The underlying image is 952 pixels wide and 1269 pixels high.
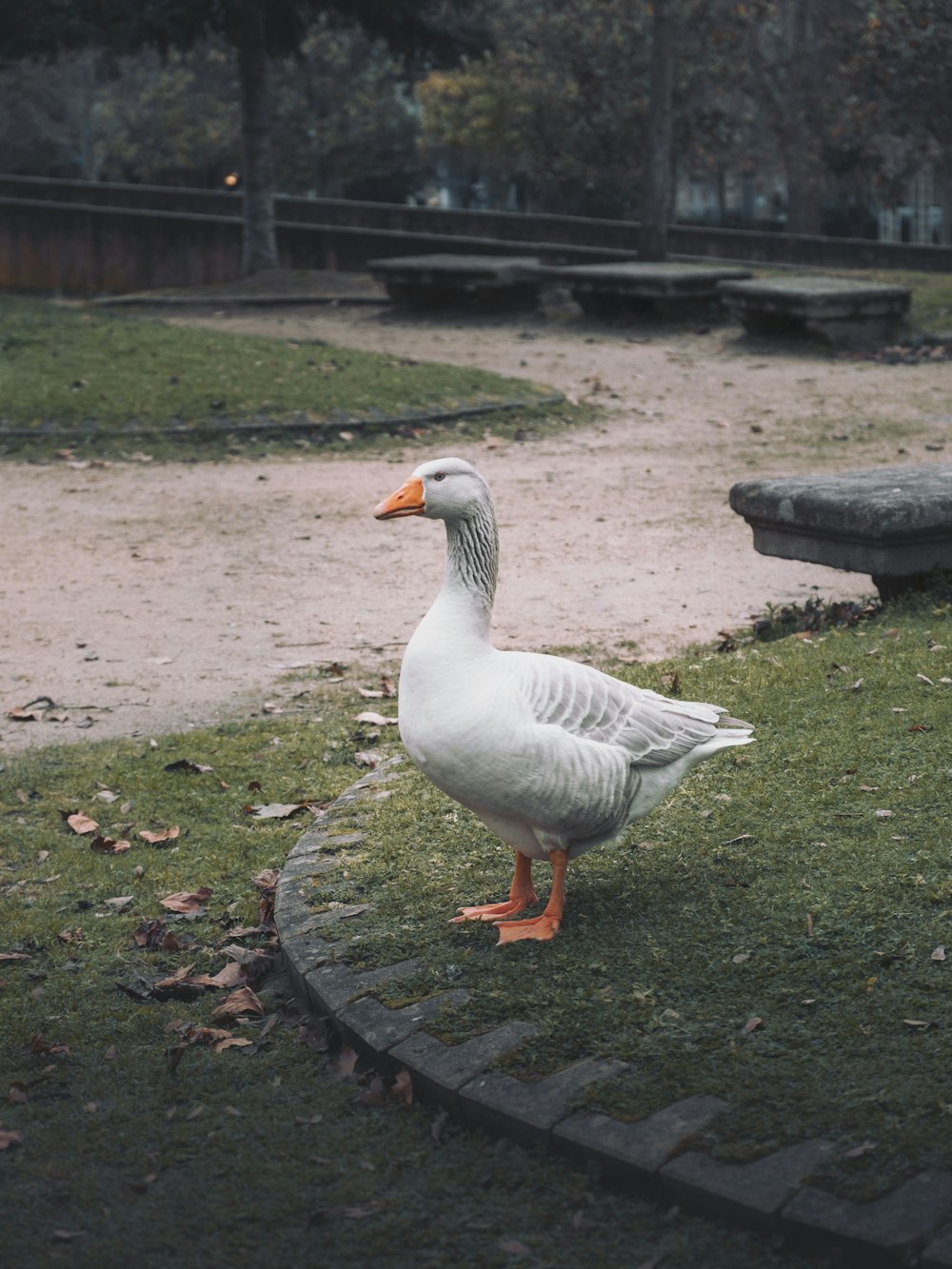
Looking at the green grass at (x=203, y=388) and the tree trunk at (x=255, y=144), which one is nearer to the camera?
the green grass at (x=203, y=388)

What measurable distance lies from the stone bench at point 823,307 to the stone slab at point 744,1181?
13709mm

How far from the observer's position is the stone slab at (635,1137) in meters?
3.16

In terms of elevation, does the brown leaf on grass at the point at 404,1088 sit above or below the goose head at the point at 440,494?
below

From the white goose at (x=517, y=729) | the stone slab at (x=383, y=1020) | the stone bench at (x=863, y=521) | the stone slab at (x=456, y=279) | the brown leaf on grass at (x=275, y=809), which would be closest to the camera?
the stone slab at (x=383, y=1020)

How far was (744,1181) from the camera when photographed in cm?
305

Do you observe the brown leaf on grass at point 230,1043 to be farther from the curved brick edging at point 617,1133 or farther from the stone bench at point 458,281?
the stone bench at point 458,281

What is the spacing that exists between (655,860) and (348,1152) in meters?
1.48

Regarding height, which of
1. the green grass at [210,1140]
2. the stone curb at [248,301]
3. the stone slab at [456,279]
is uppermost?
the stone slab at [456,279]

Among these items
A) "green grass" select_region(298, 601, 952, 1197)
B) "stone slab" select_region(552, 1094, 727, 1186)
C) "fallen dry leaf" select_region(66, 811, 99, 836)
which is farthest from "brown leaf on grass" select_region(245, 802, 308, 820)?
"stone slab" select_region(552, 1094, 727, 1186)

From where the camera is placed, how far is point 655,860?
4.55 m

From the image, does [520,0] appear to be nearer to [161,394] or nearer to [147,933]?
[161,394]

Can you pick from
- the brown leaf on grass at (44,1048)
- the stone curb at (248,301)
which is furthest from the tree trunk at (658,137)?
the brown leaf on grass at (44,1048)

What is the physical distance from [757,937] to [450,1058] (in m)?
0.91

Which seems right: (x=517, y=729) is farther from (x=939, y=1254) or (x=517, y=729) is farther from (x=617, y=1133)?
(x=939, y=1254)
